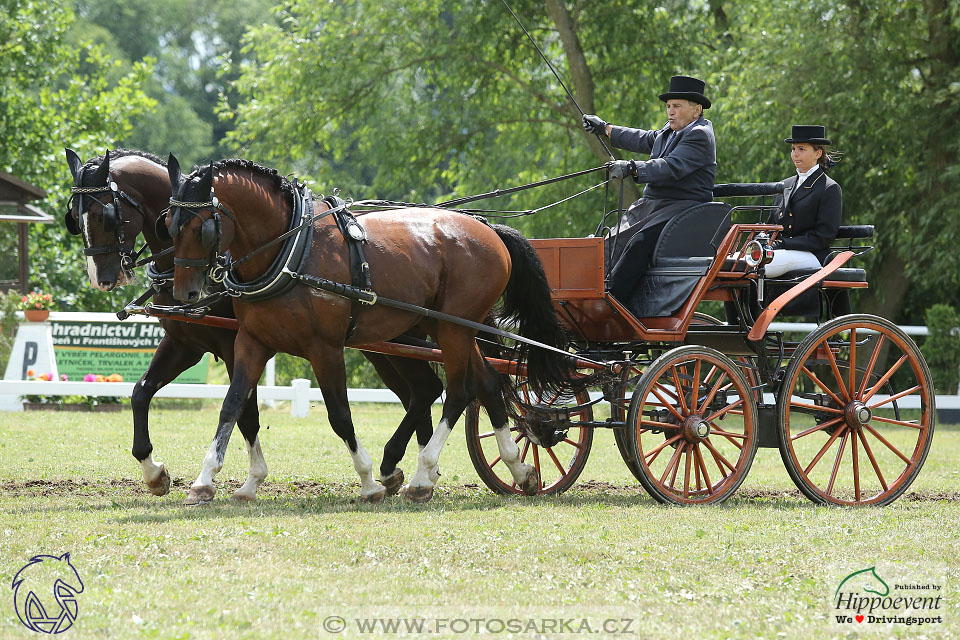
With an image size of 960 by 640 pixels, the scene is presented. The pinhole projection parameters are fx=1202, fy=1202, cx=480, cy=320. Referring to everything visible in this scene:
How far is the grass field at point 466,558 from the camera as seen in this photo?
426 cm

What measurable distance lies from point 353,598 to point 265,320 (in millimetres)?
2598

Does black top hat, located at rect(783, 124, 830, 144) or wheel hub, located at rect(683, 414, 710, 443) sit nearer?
wheel hub, located at rect(683, 414, 710, 443)

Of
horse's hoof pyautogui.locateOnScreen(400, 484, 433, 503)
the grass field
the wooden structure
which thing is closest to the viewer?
the grass field

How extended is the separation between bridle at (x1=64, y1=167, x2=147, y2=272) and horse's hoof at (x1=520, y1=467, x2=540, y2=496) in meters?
2.83

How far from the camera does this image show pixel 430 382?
8250 mm

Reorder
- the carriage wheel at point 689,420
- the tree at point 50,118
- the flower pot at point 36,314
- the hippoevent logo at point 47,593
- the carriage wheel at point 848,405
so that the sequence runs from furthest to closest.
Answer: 1. the tree at point 50,118
2. the flower pot at point 36,314
3. the carriage wheel at point 848,405
4. the carriage wheel at point 689,420
5. the hippoevent logo at point 47,593

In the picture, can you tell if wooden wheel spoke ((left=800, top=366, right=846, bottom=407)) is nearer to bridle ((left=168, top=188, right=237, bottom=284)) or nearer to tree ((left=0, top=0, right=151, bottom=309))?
bridle ((left=168, top=188, right=237, bottom=284))

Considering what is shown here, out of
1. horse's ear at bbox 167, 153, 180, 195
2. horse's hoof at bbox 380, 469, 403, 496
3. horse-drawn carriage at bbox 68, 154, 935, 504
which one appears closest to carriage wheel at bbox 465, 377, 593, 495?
horse-drawn carriage at bbox 68, 154, 935, 504

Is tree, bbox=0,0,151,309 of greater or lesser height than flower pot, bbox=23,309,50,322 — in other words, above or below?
above

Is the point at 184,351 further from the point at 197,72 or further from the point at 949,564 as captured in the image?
the point at 197,72

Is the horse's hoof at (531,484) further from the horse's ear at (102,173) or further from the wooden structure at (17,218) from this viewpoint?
the wooden structure at (17,218)

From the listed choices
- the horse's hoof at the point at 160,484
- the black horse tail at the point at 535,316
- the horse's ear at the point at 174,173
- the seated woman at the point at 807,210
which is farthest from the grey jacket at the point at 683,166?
the horse's hoof at the point at 160,484

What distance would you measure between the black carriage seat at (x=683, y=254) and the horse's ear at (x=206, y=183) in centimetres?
280

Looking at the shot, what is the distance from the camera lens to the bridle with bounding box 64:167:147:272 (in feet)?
22.5
